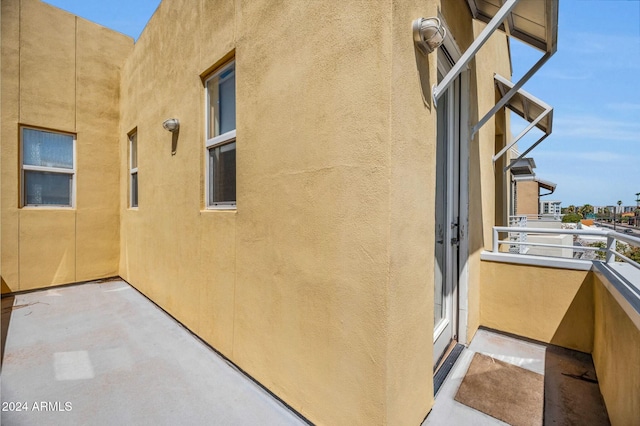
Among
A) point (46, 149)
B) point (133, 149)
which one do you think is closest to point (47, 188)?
point (46, 149)

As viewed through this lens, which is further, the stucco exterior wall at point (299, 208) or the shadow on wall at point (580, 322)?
the shadow on wall at point (580, 322)

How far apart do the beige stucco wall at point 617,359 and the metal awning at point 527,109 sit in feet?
7.62

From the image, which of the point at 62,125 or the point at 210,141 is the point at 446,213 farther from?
the point at 62,125

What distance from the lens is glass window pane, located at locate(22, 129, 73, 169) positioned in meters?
4.59

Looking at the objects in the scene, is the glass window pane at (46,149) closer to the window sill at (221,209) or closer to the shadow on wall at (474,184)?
the window sill at (221,209)

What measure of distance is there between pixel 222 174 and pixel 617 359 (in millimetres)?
3406

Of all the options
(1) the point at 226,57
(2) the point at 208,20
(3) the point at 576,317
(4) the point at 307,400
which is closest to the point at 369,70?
(1) the point at 226,57

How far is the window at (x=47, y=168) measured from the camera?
15.1 ft

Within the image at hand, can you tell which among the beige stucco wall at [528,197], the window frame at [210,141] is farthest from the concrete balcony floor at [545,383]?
the beige stucco wall at [528,197]

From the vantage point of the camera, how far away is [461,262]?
117 inches

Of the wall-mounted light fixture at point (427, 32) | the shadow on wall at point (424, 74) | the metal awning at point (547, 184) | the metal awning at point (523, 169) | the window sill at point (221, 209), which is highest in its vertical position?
the metal awning at point (547, 184)

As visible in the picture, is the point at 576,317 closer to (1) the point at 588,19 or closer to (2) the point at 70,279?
(1) the point at 588,19

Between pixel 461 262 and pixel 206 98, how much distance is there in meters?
3.25

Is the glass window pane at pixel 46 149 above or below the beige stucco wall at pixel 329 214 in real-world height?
above
